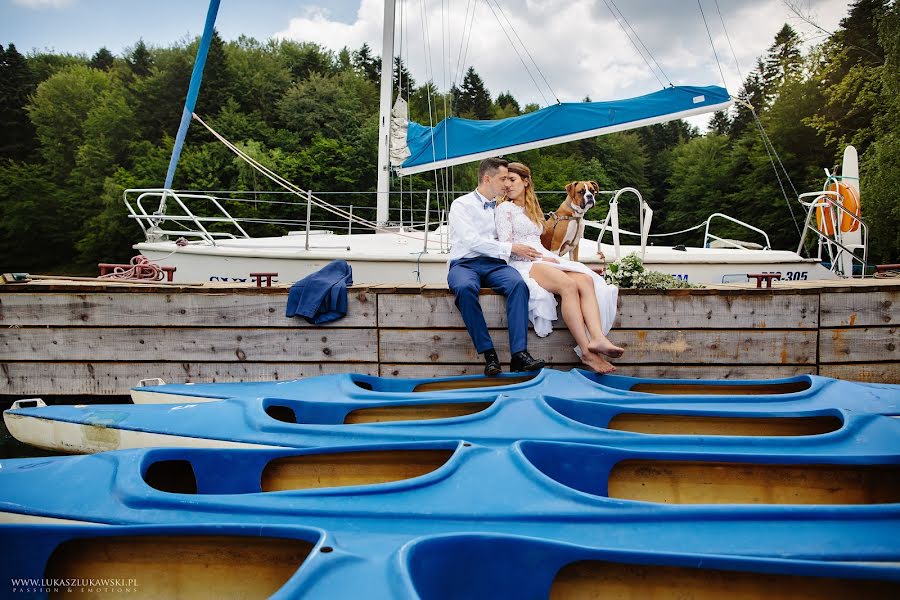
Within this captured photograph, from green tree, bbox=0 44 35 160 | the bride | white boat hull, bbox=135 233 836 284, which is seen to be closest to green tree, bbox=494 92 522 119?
green tree, bbox=0 44 35 160

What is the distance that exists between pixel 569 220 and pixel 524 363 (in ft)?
5.52

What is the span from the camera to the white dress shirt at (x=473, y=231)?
3814 millimetres

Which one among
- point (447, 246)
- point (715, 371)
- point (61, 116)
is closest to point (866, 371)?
point (715, 371)

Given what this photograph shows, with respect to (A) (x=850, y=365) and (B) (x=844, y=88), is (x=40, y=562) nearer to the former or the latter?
(A) (x=850, y=365)

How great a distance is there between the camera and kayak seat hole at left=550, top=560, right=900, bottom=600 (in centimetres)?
138

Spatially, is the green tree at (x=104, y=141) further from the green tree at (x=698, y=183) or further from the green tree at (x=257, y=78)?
the green tree at (x=698, y=183)

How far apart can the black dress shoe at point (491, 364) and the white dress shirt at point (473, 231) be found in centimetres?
72

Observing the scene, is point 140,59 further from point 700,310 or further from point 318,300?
point 700,310

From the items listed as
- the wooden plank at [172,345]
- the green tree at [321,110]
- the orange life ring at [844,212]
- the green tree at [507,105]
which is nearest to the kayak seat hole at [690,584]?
the wooden plank at [172,345]

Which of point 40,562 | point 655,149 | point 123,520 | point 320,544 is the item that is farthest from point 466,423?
point 655,149

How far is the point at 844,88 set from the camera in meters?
17.3

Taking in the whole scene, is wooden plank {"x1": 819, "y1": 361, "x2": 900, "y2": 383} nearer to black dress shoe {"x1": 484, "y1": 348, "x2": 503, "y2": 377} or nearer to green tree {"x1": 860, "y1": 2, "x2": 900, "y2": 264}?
black dress shoe {"x1": 484, "y1": 348, "x2": 503, "y2": 377}

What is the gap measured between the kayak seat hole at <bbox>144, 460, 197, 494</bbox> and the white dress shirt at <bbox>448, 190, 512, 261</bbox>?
85.3 inches

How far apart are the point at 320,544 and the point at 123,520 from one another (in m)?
0.64
